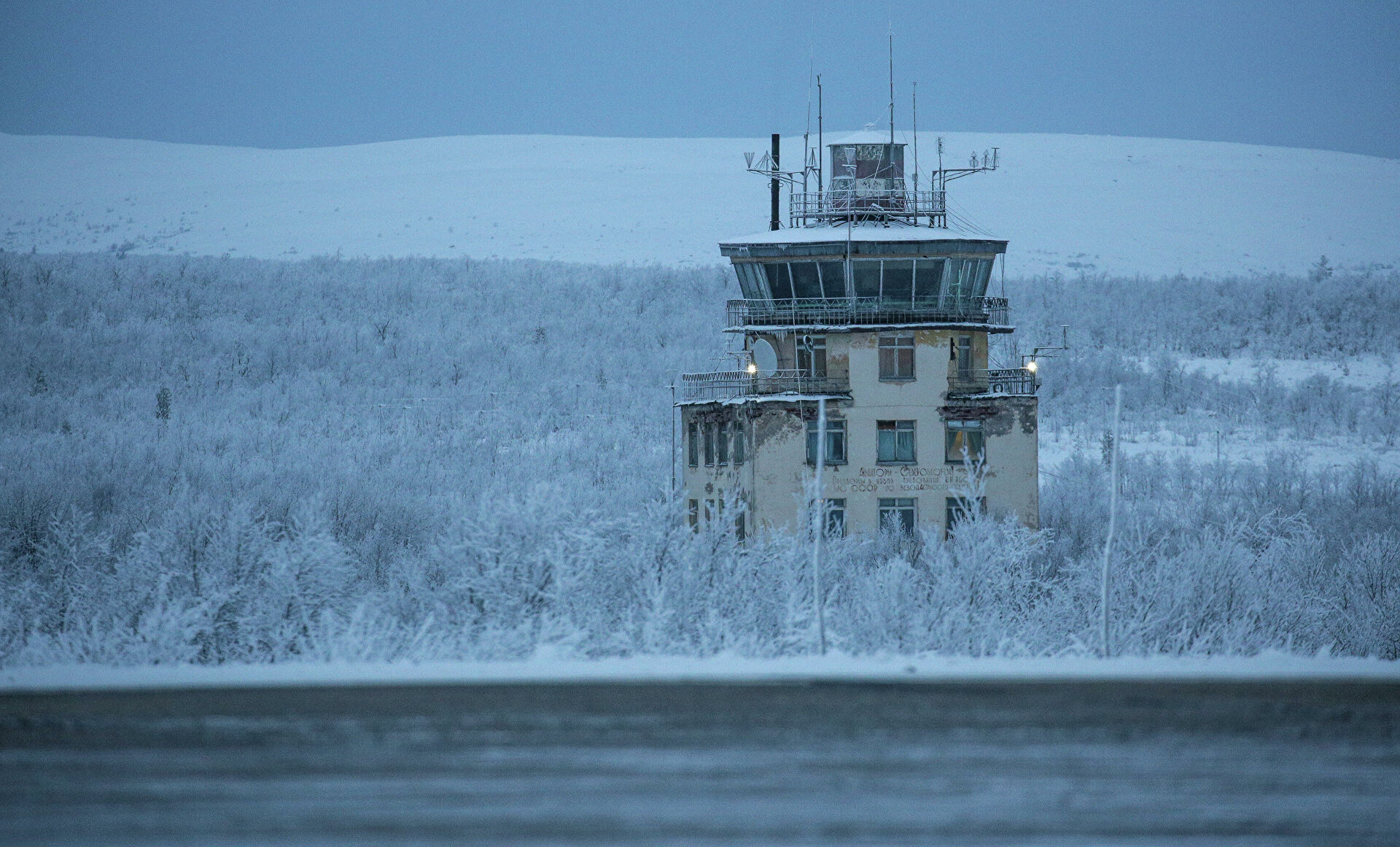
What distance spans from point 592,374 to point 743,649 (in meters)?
79.5

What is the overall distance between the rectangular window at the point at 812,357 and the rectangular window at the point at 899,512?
16.0ft

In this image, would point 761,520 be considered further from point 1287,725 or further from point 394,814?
point 394,814

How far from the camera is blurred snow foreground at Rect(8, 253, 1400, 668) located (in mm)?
36625

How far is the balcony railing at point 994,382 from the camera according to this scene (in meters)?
56.8

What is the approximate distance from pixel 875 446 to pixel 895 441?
707 mm

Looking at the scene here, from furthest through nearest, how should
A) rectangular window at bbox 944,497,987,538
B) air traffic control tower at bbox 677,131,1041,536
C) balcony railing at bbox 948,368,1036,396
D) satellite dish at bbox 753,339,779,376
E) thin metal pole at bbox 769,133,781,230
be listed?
thin metal pole at bbox 769,133,781,230 → satellite dish at bbox 753,339,779,376 → balcony railing at bbox 948,368,1036,396 → air traffic control tower at bbox 677,131,1041,536 → rectangular window at bbox 944,497,987,538

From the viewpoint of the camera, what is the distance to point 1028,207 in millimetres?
182750

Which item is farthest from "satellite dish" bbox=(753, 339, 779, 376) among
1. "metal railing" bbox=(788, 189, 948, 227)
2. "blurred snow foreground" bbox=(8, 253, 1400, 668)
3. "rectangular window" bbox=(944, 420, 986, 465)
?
"blurred snow foreground" bbox=(8, 253, 1400, 668)

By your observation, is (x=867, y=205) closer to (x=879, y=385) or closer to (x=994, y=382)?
(x=879, y=385)

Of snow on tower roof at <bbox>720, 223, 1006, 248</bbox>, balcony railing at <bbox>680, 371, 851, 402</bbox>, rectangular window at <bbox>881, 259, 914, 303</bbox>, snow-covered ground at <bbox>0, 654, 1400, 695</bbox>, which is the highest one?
snow on tower roof at <bbox>720, 223, 1006, 248</bbox>

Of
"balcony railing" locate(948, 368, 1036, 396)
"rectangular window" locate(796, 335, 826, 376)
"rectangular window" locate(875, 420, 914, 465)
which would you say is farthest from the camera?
"rectangular window" locate(796, 335, 826, 376)

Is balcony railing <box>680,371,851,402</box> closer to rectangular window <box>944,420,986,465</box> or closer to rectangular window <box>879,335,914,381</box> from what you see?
rectangular window <box>879,335,914,381</box>

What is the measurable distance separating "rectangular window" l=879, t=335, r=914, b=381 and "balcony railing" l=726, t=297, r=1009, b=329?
71 cm

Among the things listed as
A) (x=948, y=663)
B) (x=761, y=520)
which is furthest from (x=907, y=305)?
(x=948, y=663)
